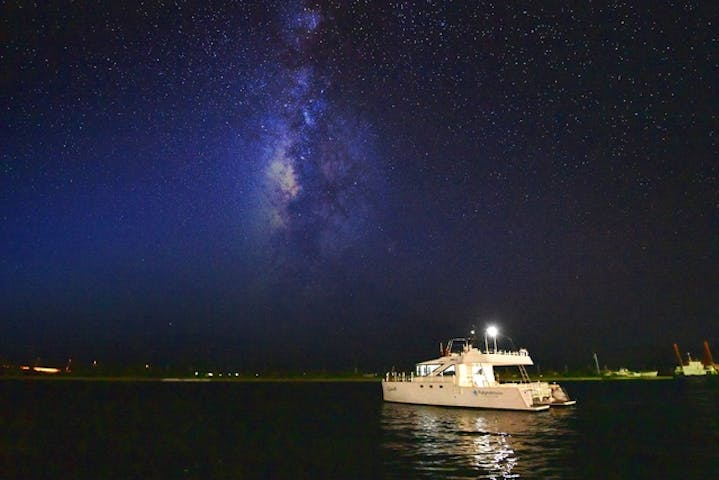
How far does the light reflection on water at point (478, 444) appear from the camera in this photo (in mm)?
25289

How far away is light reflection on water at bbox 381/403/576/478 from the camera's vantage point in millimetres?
25289

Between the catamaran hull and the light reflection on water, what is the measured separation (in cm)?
136

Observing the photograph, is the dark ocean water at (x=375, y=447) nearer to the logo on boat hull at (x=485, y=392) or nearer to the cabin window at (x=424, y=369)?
the logo on boat hull at (x=485, y=392)

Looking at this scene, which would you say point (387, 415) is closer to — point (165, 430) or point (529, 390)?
point (529, 390)

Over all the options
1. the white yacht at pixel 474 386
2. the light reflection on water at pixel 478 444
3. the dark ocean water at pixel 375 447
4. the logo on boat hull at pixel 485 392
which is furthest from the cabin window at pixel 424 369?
the light reflection on water at pixel 478 444

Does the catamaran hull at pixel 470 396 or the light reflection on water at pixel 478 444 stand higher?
the catamaran hull at pixel 470 396

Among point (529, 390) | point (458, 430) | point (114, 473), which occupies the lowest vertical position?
point (114, 473)

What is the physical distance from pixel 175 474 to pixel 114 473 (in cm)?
336

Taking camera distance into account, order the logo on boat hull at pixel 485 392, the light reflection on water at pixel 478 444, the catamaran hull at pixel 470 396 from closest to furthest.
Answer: the light reflection on water at pixel 478 444, the catamaran hull at pixel 470 396, the logo on boat hull at pixel 485 392

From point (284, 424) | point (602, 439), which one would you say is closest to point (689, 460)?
point (602, 439)

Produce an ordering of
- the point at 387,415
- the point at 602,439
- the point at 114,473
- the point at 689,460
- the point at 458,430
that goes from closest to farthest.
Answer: the point at 114,473
the point at 689,460
the point at 602,439
the point at 458,430
the point at 387,415

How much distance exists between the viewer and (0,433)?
137ft

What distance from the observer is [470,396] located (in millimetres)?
55000

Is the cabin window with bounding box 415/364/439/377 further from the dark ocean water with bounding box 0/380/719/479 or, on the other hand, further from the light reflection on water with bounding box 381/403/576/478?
the light reflection on water with bounding box 381/403/576/478
